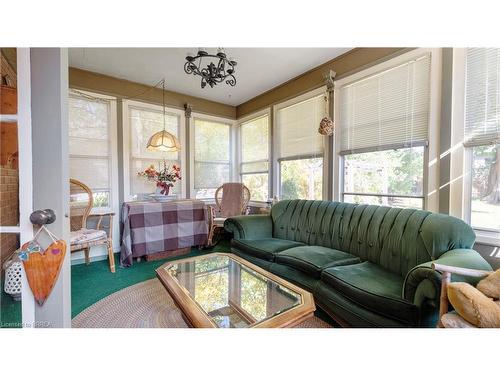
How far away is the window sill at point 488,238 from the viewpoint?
166 centimetres

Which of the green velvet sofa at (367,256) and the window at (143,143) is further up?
the window at (143,143)

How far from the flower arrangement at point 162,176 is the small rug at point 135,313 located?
170 centimetres

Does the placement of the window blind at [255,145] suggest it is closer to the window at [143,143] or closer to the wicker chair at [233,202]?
the wicker chair at [233,202]

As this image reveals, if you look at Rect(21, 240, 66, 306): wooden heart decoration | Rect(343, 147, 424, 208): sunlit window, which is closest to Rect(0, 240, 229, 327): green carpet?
Rect(21, 240, 66, 306): wooden heart decoration

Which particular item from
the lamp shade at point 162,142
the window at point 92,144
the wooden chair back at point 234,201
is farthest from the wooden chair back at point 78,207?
the wooden chair back at point 234,201

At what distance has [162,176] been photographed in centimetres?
349

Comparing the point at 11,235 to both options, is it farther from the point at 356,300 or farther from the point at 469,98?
the point at 469,98

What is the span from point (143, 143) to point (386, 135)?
3.46 meters

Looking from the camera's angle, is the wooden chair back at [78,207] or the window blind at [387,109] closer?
the window blind at [387,109]

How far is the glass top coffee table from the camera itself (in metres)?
1.15

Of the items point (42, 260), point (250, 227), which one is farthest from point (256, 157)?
point (42, 260)

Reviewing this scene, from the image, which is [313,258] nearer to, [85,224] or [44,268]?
[44,268]

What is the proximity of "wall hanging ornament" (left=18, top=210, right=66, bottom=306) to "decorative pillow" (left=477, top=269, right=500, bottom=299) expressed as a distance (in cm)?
191
